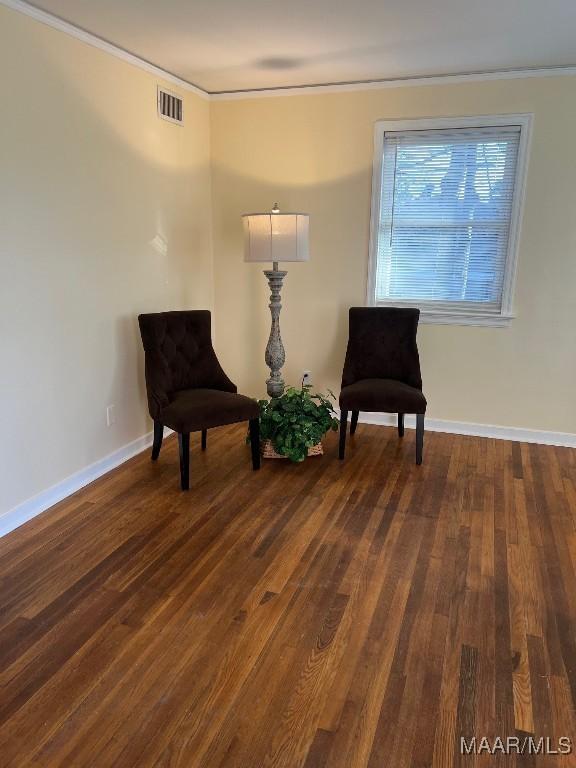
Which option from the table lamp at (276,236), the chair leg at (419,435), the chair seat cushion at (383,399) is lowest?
the chair leg at (419,435)

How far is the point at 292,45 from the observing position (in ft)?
9.97

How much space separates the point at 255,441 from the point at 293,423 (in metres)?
0.28

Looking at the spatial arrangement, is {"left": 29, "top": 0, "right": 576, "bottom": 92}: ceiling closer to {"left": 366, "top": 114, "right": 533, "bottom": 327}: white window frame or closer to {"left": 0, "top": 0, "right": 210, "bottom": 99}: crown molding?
{"left": 0, "top": 0, "right": 210, "bottom": 99}: crown molding

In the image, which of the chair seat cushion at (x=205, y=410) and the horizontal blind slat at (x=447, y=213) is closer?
the chair seat cushion at (x=205, y=410)

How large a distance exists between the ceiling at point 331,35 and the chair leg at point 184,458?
2.12 meters

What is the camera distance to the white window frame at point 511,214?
11.7 ft

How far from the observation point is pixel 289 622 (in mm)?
2035

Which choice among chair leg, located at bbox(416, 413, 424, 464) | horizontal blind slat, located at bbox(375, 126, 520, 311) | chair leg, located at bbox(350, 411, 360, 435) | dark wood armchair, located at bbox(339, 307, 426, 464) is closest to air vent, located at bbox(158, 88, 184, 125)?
horizontal blind slat, located at bbox(375, 126, 520, 311)

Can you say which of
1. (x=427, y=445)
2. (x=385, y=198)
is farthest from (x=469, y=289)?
(x=427, y=445)

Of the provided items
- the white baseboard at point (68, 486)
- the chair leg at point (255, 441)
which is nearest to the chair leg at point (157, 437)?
the white baseboard at point (68, 486)

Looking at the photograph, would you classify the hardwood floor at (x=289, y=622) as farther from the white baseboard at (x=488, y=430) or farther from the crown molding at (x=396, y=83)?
the crown molding at (x=396, y=83)

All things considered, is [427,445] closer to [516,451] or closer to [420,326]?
[516,451]

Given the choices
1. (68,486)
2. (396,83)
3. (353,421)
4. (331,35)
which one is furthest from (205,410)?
(396,83)

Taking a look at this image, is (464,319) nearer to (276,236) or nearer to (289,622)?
(276,236)
